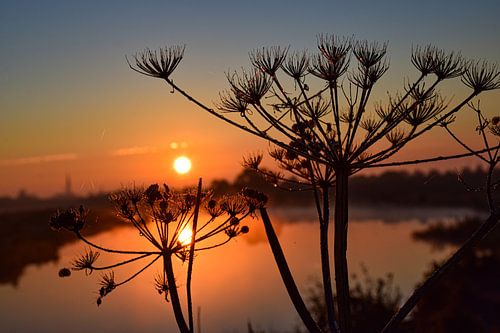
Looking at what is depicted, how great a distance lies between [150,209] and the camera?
142 inches

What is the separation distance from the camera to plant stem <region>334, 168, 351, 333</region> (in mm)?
3271

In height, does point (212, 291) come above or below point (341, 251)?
below

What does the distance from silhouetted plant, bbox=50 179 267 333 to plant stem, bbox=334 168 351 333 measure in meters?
0.64

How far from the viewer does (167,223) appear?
355cm

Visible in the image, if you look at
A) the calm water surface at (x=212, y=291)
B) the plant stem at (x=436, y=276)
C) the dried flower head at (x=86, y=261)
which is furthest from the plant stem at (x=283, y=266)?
the calm water surface at (x=212, y=291)

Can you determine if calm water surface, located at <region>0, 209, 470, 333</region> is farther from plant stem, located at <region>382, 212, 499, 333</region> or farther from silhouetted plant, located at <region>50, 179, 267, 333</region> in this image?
plant stem, located at <region>382, 212, 499, 333</region>

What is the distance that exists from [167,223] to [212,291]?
77.2ft

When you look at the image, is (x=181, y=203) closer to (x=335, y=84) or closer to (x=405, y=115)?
(x=335, y=84)

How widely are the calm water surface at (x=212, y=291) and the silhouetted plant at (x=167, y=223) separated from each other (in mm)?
10467

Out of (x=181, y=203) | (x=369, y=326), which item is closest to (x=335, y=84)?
(x=181, y=203)

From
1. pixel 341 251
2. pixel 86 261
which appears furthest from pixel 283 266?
pixel 86 261

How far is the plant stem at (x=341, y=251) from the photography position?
327 cm

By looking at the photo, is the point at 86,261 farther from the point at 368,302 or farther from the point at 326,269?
the point at 368,302

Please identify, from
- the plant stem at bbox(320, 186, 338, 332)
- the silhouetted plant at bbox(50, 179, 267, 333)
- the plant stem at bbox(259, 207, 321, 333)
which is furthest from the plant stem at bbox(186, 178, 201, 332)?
the plant stem at bbox(320, 186, 338, 332)
